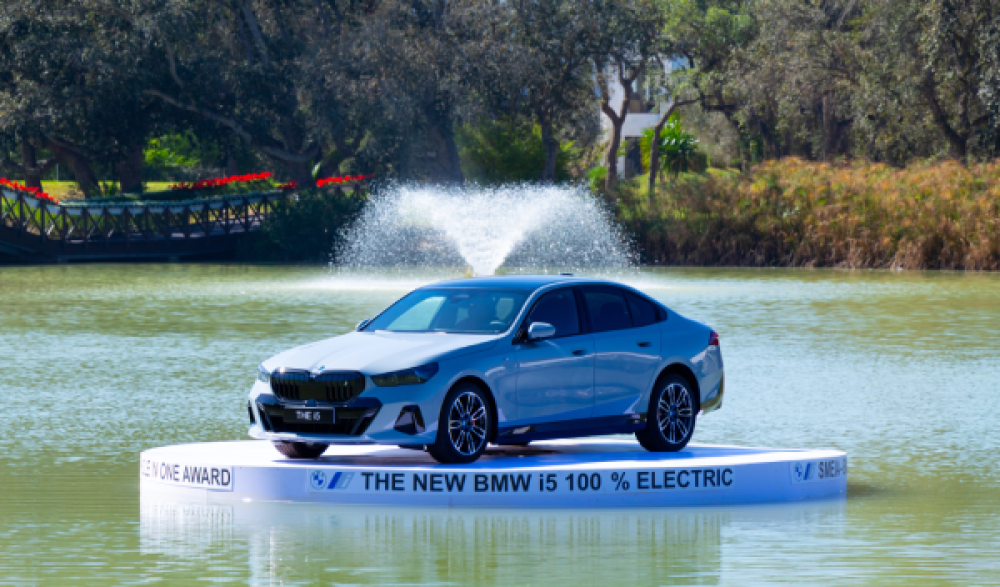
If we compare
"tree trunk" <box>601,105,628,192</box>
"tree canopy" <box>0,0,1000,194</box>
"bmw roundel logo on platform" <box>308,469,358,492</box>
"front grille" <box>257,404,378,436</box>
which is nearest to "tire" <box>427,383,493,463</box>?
"front grille" <box>257,404,378,436</box>

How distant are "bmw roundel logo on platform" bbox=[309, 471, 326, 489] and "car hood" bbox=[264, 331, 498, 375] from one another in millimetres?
735

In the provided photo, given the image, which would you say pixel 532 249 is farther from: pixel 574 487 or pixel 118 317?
pixel 574 487

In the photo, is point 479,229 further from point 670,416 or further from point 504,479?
point 504,479

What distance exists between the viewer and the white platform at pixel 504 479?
11336 millimetres

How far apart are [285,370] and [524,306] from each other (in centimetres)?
189

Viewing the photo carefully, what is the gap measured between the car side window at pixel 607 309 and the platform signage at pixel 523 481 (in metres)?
1.58

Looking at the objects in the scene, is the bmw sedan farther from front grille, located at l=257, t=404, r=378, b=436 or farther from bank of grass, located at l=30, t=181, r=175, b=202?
bank of grass, located at l=30, t=181, r=175, b=202

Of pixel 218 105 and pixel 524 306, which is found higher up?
pixel 218 105

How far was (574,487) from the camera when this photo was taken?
11.5 meters

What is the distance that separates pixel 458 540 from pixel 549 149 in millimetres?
58952

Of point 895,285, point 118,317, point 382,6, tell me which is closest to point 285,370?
point 118,317

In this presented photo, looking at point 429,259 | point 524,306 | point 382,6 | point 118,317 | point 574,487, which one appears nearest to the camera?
point 574,487

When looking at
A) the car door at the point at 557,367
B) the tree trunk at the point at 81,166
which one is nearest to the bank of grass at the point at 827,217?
the tree trunk at the point at 81,166

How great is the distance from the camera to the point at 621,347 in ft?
41.6
